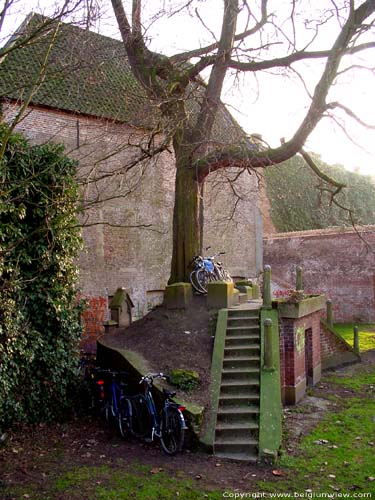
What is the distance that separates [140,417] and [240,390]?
1.73 metres

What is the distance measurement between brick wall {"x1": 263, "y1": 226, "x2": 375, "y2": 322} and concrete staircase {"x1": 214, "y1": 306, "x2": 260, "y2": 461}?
40.5 feet

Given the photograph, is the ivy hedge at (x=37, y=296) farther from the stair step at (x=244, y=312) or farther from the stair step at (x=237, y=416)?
the stair step at (x=244, y=312)

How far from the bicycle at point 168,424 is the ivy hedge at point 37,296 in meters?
1.93

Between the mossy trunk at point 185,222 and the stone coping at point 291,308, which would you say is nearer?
the stone coping at point 291,308

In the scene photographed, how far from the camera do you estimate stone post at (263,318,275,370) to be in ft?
29.5

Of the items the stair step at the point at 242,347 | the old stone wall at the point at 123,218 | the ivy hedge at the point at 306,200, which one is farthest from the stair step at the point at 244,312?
the ivy hedge at the point at 306,200

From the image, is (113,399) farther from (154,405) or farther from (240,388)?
(240,388)

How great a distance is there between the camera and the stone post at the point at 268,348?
8.98 m

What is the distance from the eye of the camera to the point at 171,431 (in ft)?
25.1

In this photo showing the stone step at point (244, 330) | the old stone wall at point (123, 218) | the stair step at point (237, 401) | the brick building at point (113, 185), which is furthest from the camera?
the old stone wall at point (123, 218)

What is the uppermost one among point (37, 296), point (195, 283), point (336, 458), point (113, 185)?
point (113, 185)

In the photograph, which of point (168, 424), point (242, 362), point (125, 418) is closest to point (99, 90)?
point (242, 362)

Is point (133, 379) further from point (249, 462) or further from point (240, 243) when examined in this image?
point (240, 243)

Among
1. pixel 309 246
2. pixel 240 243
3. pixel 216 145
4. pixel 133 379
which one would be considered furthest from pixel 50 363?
pixel 309 246
